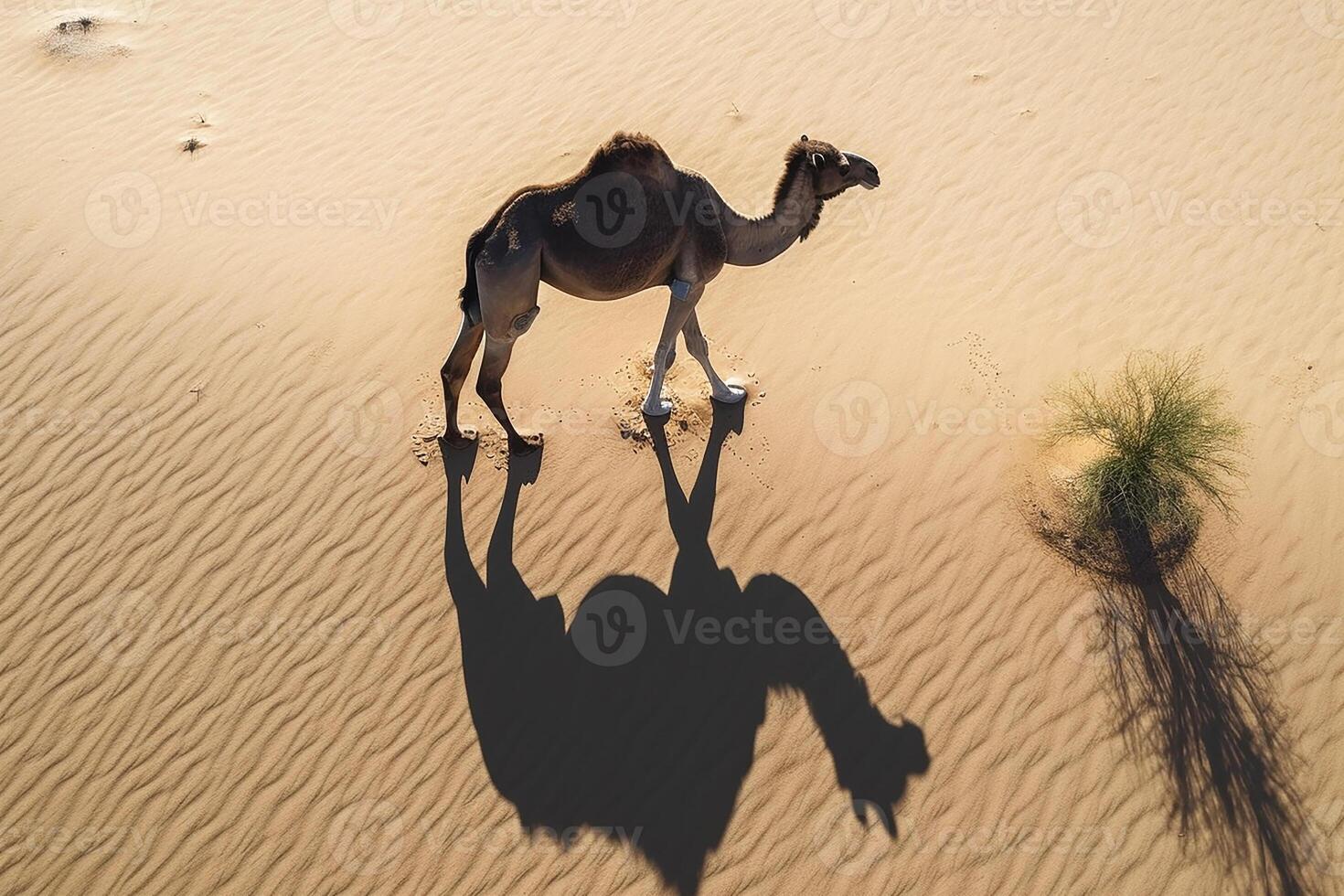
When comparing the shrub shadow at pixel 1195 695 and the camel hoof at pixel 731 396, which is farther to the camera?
the camel hoof at pixel 731 396

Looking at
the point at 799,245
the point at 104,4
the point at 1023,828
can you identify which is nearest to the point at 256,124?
the point at 104,4

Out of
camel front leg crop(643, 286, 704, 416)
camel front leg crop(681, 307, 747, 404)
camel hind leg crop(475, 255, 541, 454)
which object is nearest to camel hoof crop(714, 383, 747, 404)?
camel front leg crop(681, 307, 747, 404)

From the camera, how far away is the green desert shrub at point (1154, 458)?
668 centimetres

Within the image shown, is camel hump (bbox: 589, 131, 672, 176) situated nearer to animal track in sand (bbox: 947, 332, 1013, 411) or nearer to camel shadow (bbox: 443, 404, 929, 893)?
camel shadow (bbox: 443, 404, 929, 893)

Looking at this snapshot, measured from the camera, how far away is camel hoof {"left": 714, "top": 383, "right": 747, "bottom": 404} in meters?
7.63

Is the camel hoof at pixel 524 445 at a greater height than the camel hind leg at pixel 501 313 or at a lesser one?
lesser

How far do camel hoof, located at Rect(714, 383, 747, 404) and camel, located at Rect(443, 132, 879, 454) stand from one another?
803mm

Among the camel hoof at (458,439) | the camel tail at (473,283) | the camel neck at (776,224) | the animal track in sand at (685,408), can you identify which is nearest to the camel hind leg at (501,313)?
the camel tail at (473,283)

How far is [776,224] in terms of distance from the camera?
6.65 meters

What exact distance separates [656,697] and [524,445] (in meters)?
2.28

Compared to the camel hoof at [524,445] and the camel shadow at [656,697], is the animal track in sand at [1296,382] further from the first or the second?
the camel hoof at [524,445]

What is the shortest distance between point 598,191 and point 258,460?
11.7 feet

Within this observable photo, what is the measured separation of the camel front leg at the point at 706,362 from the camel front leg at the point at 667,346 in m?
0.14

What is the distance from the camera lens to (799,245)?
927 cm
